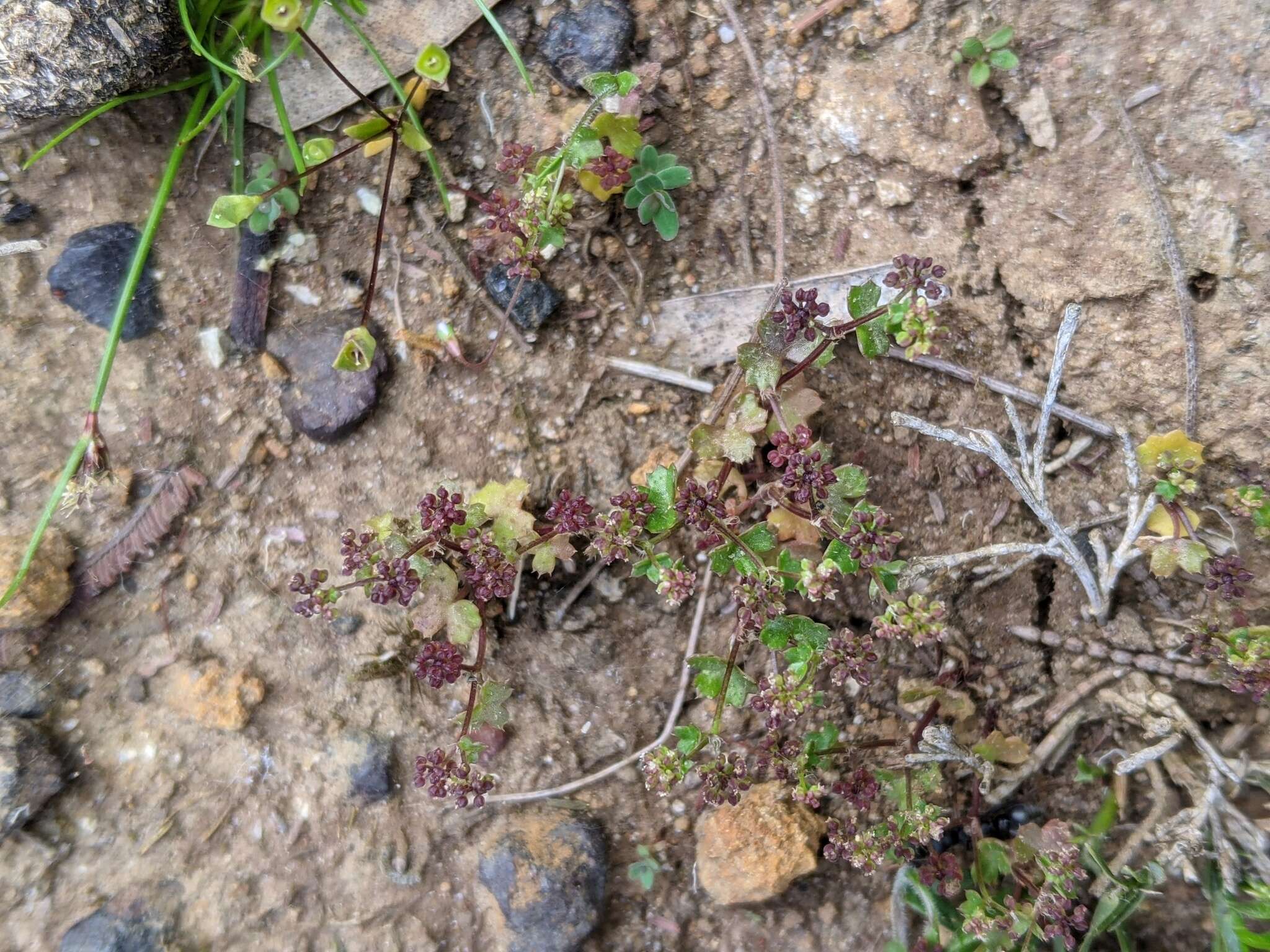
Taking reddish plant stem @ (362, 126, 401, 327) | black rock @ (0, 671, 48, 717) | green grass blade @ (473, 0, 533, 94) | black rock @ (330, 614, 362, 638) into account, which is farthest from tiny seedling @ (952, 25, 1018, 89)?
black rock @ (0, 671, 48, 717)

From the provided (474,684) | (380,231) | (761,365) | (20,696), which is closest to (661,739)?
(474,684)

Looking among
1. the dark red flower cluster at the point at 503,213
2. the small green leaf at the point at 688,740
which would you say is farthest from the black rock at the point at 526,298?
the small green leaf at the point at 688,740

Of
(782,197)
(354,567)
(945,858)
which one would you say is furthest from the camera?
(782,197)

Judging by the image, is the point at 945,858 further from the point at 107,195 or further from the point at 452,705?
the point at 107,195

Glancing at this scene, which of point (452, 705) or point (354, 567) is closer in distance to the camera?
point (354, 567)

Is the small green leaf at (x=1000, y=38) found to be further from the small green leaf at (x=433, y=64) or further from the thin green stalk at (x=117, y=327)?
the thin green stalk at (x=117, y=327)

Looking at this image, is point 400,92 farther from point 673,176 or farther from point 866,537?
point 866,537

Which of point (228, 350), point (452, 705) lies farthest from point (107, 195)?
point (452, 705)
